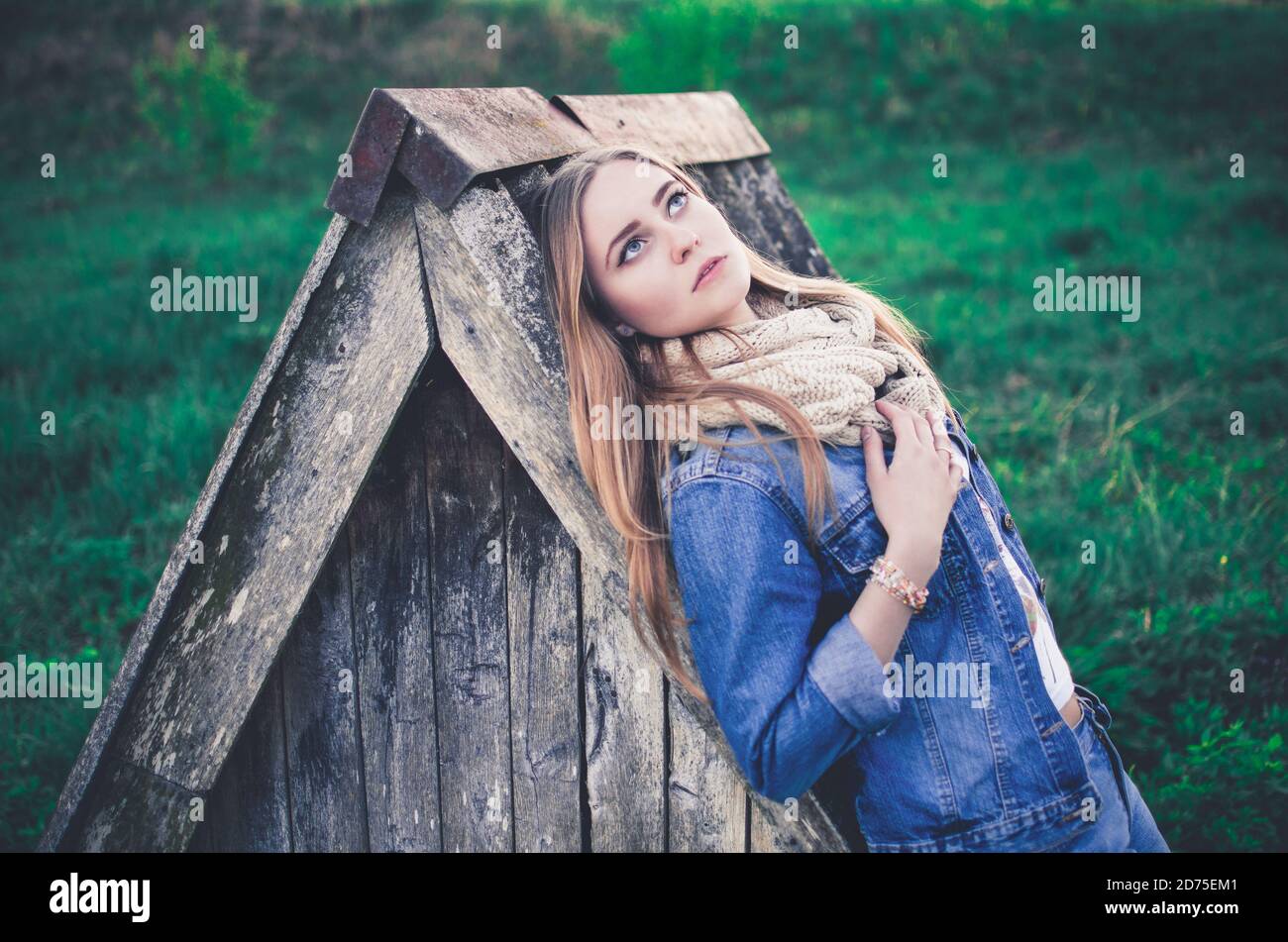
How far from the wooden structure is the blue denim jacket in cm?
14

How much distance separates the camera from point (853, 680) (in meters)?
1.39

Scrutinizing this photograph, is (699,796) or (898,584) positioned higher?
(898,584)

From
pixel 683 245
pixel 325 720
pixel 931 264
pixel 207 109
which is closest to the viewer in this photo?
pixel 683 245

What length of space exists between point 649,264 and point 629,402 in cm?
27

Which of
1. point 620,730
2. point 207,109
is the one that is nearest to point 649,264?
point 620,730

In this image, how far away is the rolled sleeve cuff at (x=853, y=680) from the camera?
139 centimetres

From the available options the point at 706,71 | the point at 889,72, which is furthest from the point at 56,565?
the point at 889,72

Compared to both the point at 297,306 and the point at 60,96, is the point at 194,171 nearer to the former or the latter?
the point at 60,96

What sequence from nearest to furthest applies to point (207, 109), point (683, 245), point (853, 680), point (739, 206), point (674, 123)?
1. point (853, 680)
2. point (683, 245)
3. point (674, 123)
4. point (739, 206)
5. point (207, 109)

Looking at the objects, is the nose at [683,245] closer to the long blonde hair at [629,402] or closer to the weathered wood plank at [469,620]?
the long blonde hair at [629,402]

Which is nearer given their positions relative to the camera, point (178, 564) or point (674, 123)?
point (178, 564)

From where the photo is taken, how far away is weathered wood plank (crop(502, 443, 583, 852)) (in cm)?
176

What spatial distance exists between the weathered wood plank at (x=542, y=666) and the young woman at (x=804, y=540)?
267 mm

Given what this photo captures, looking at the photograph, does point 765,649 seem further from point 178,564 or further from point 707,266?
point 178,564
